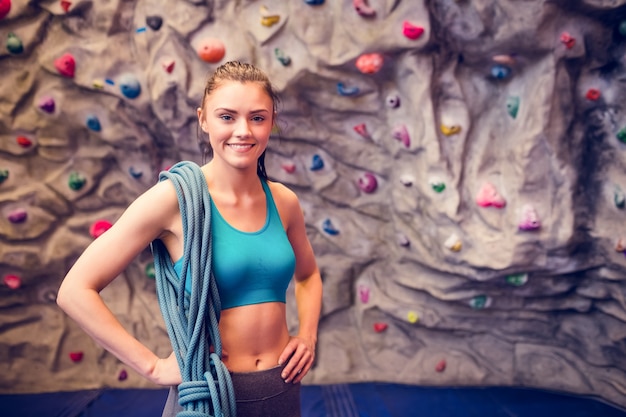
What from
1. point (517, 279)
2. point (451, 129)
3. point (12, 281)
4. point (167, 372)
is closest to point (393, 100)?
point (451, 129)

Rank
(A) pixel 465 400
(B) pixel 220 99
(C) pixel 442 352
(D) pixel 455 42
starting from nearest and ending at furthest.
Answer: (B) pixel 220 99 < (D) pixel 455 42 < (A) pixel 465 400 < (C) pixel 442 352

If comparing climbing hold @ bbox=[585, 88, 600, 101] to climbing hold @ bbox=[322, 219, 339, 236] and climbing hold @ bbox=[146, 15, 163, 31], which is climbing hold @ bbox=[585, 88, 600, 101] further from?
climbing hold @ bbox=[146, 15, 163, 31]

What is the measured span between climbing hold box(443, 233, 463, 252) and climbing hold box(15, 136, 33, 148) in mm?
1958

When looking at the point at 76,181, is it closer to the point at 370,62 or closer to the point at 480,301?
the point at 370,62

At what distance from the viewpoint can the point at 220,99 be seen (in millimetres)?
1055

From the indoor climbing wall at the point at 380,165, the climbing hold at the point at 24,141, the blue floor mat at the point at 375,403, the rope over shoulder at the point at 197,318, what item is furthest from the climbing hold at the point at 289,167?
the rope over shoulder at the point at 197,318

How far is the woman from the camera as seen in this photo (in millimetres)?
1011

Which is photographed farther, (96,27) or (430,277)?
(430,277)

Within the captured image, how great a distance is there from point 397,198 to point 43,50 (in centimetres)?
173

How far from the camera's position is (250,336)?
3.61 ft

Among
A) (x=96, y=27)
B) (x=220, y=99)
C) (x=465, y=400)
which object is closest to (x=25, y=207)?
(x=96, y=27)

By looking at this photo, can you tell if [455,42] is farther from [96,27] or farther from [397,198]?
[96,27]

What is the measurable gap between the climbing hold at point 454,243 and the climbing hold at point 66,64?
1799 mm

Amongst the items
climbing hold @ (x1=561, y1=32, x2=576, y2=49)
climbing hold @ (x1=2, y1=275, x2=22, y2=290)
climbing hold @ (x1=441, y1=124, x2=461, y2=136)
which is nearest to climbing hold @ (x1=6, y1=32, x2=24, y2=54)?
climbing hold @ (x1=2, y1=275, x2=22, y2=290)
